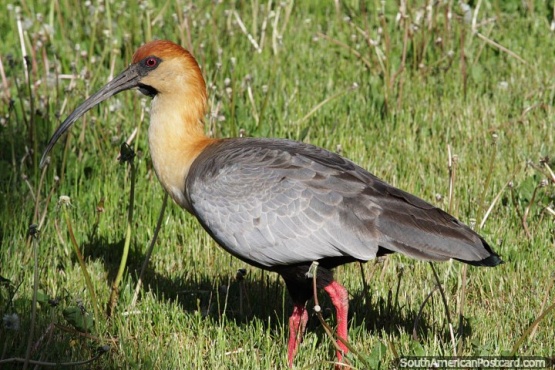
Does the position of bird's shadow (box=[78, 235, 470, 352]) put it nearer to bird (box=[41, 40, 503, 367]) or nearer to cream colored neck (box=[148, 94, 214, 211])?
bird (box=[41, 40, 503, 367])

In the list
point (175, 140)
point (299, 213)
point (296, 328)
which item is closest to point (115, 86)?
point (175, 140)

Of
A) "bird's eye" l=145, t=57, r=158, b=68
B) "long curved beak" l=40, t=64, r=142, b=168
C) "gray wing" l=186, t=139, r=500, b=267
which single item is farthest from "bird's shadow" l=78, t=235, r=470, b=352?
"bird's eye" l=145, t=57, r=158, b=68

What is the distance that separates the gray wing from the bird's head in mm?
522

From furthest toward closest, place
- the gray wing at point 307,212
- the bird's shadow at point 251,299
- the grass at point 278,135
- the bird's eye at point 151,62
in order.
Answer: the bird's eye at point 151,62 → the bird's shadow at point 251,299 → the grass at point 278,135 → the gray wing at point 307,212

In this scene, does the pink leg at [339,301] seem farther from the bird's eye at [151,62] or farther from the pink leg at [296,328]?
the bird's eye at [151,62]

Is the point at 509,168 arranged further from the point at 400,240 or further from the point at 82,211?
the point at 82,211

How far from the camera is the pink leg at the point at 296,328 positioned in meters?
4.79

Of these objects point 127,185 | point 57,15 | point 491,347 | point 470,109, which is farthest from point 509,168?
point 57,15

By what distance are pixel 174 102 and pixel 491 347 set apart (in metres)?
2.27

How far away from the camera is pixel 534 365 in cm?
437

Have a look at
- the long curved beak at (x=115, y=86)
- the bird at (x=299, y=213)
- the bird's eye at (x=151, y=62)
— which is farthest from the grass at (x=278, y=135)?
the bird's eye at (x=151, y=62)

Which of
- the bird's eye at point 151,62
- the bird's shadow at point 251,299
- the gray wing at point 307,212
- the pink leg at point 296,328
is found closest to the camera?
the gray wing at point 307,212

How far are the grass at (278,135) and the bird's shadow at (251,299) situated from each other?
15mm

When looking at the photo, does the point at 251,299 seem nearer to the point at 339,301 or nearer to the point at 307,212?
the point at 339,301
